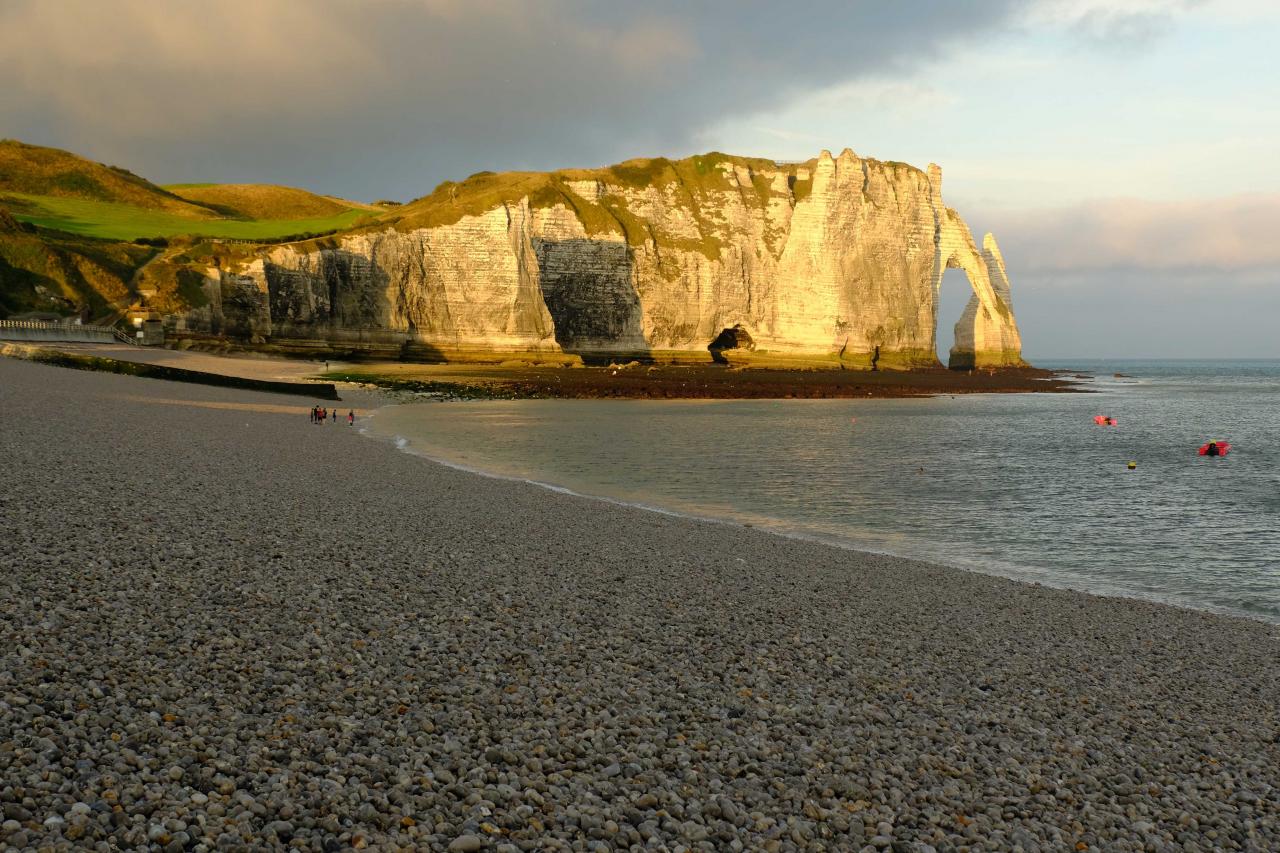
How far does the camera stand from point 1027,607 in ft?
35.2

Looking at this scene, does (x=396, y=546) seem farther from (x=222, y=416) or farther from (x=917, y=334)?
(x=917, y=334)

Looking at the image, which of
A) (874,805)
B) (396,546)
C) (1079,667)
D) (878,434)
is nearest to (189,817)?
(874,805)

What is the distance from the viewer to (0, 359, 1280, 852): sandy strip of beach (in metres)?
4.56

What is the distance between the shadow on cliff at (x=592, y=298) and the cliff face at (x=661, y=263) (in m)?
0.17

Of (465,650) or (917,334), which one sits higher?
(917,334)

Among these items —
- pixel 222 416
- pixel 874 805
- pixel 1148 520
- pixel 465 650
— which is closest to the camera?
pixel 874 805

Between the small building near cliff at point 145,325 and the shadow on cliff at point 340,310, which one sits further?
the shadow on cliff at point 340,310

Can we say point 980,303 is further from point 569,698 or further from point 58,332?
point 569,698

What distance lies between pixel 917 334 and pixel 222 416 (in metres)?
94.1

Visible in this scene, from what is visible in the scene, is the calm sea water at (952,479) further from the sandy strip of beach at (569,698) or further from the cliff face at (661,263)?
the cliff face at (661,263)

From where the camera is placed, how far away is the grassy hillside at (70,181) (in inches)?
5468

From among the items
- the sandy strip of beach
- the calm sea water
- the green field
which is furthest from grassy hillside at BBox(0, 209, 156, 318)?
the sandy strip of beach

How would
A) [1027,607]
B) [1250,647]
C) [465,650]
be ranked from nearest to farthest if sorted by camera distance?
[465,650], [1250,647], [1027,607]

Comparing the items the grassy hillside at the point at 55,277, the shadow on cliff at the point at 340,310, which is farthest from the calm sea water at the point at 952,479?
the grassy hillside at the point at 55,277
